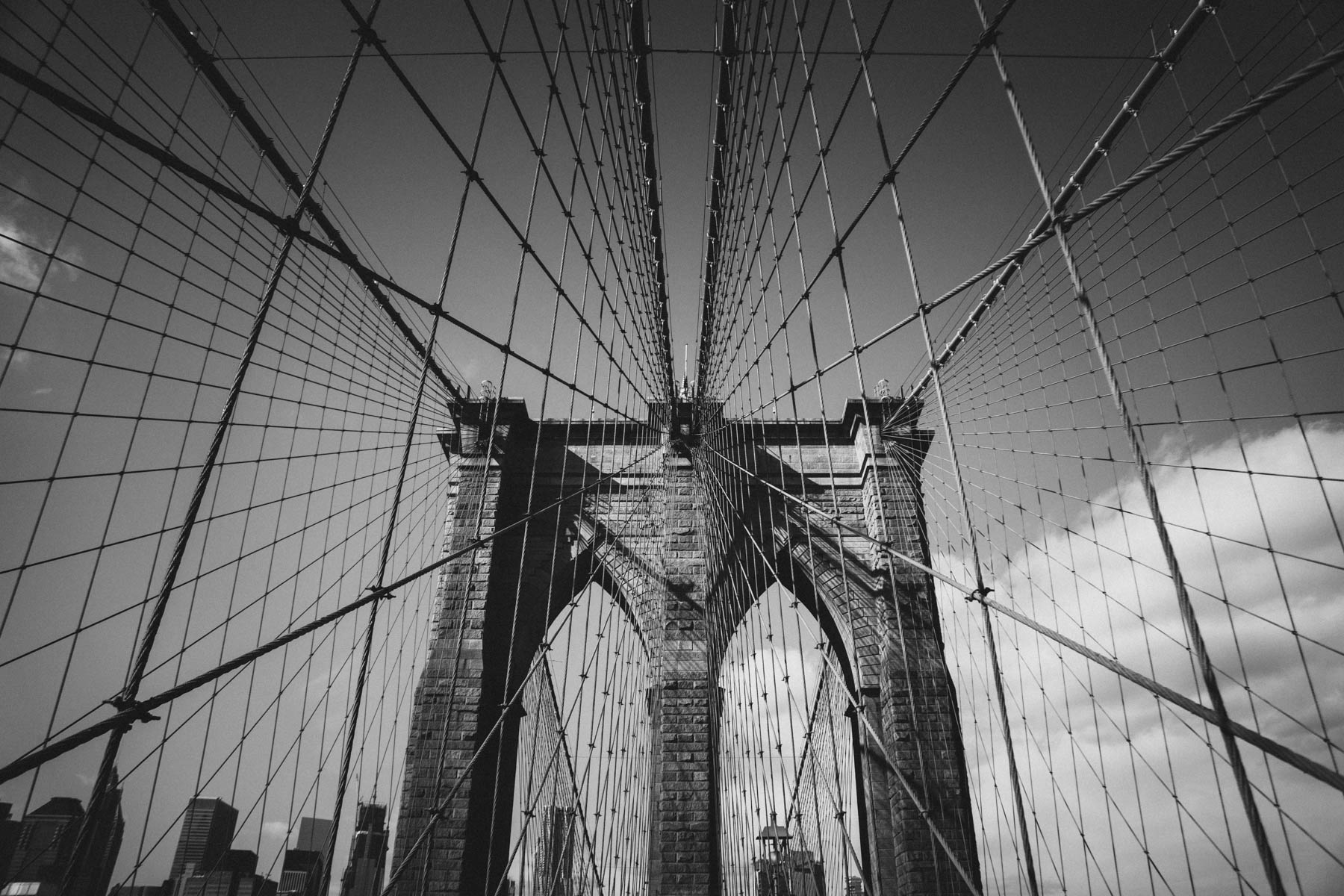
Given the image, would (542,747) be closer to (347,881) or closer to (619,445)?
(619,445)

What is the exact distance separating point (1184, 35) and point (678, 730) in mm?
6495

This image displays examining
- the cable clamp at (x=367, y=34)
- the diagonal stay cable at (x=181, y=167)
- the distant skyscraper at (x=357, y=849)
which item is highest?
the cable clamp at (x=367, y=34)

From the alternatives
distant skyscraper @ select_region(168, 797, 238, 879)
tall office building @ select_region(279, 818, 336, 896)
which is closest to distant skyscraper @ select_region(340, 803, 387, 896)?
tall office building @ select_region(279, 818, 336, 896)

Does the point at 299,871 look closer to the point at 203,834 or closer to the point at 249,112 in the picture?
the point at 203,834

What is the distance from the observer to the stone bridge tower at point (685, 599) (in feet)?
19.5

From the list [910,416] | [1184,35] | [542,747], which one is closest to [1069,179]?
[1184,35]

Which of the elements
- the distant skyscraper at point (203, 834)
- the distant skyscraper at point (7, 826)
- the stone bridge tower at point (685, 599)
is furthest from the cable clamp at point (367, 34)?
the distant skyscraper at point (203, 834)

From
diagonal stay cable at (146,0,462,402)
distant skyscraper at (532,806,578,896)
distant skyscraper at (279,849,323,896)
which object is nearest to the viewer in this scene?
diagonal stay cable at (146,0,462,402)

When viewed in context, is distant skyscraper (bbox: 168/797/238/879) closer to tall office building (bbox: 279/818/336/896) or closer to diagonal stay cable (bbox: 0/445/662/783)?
tall office building (bbox: 279/818/336/896)

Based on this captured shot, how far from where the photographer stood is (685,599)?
7199 millimetres

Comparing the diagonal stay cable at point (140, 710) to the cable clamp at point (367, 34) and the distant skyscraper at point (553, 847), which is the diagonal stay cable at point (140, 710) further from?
the distant skyscraper at point (553, 847)

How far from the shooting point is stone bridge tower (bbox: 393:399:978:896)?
5.95 metres

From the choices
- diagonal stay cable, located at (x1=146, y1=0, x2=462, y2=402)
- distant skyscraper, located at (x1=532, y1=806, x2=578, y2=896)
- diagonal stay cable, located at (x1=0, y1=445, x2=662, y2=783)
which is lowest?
distant skyscraper, located at (x1=532, y1=806, x2=578, y2=896)

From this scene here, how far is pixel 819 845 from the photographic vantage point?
157 inches
